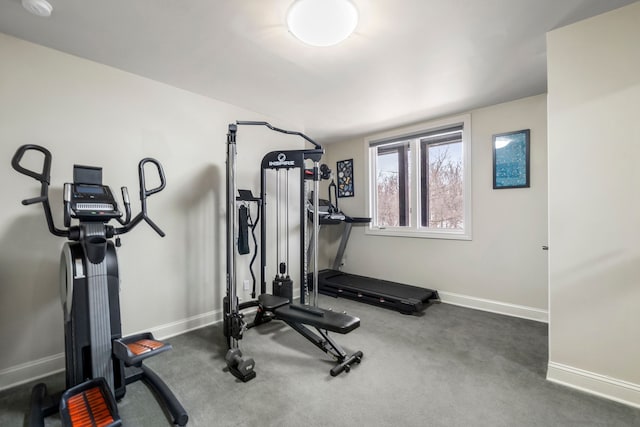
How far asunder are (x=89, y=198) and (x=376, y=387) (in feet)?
7.06

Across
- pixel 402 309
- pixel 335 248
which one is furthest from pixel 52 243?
pixel 335 248

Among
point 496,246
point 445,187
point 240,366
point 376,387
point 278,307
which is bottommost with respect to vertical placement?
point 376,387

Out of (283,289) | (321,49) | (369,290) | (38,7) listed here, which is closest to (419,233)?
(369,290)

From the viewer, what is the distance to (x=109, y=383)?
1561 millimetres

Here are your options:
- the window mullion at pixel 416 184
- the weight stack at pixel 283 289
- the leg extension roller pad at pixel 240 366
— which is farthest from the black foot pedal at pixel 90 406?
the window mullion at pixel 416 184

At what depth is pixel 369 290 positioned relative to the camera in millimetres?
3518

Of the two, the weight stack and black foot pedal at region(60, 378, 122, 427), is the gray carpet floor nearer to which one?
black foot pedal at region(60, 378, 122, 427)

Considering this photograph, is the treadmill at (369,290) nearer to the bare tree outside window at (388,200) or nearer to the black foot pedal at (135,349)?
the bare tree outside window at (388,200)

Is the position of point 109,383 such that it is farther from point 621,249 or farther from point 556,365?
point 621,249

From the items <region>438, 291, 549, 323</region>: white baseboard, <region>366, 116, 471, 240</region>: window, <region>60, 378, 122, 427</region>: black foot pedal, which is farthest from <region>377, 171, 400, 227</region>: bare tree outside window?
<region>60, 378, 122, 427</region>: black foot pedal

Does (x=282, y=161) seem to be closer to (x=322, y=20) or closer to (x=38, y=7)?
(x=322, y=20)

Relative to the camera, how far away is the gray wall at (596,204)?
160 centimetres

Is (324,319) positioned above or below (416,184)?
below

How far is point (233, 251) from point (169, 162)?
43.4 inches
